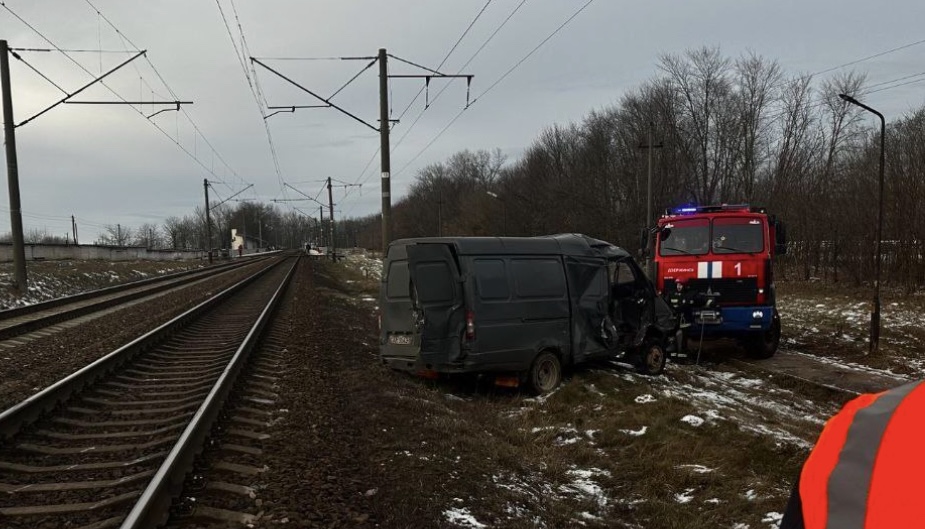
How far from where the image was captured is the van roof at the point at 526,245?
8.48 metres

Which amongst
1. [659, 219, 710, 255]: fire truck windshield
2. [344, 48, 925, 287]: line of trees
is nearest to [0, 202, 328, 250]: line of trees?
[344, 48, 925, 287]: line of trees

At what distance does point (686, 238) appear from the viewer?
1331cm

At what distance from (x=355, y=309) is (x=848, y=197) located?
2227 centimetres

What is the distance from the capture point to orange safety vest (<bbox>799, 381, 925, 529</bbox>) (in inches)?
40.1

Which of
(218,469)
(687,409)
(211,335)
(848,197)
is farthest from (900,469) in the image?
(848,197)

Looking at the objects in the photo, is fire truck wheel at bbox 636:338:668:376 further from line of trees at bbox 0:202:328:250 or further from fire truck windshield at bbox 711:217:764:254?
line of trees at bbox 0:202:328:250

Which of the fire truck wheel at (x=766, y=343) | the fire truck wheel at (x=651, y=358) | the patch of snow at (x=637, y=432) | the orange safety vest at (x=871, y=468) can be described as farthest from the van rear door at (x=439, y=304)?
the fire truck wheel at (x=766, y=343)

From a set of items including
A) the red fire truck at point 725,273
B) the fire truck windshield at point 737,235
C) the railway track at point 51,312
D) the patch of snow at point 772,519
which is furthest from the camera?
the railway track at point 51,312

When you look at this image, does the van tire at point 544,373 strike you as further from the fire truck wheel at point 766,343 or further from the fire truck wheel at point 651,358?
the fire truck wheel at point 766,343

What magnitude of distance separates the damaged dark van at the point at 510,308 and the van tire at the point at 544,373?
0.01m

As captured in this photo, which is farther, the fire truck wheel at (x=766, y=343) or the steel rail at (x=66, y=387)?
the fire truck wheel at (x=766, y=343)

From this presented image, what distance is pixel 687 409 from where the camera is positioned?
762 cm

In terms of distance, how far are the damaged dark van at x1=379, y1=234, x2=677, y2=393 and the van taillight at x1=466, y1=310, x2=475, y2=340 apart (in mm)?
14

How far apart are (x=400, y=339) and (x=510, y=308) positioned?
180 cm
